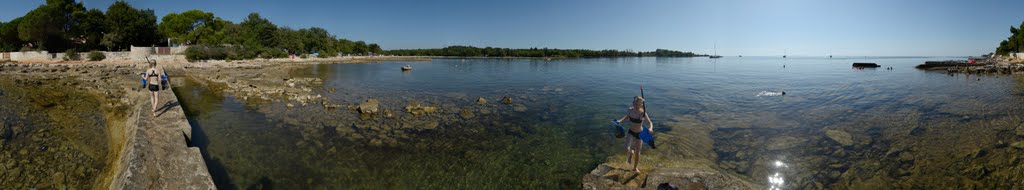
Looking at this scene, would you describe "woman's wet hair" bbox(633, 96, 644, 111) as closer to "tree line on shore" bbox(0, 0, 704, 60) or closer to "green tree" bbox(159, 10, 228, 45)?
"tree line on shore" bbox(0, 0, 704, 60)

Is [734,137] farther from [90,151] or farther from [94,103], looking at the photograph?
[94,103]

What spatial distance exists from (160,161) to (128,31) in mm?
86498

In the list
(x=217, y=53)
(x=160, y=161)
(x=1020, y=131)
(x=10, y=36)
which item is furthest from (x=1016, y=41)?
(x=10, y=36)

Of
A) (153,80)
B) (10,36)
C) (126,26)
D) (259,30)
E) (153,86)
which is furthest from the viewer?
(259,30)

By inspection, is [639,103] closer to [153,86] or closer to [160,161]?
[160,161]

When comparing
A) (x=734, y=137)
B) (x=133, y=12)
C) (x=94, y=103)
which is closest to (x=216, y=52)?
(x=133, y=12)

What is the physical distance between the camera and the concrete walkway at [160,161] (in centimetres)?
721

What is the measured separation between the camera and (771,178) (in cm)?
963

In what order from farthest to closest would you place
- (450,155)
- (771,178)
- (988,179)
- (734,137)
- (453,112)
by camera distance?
(453,112) → (734,137) → (450,155) → (771,178) → (988,179)

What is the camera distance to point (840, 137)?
13.8m

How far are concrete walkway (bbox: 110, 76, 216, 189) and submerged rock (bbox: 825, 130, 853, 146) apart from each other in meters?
17.8

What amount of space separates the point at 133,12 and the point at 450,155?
298 ft

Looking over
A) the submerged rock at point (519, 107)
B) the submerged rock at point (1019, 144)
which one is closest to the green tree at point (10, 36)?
the submerged rock at point (519, 107)

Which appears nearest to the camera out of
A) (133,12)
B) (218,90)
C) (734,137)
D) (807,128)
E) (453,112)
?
(734,137)
